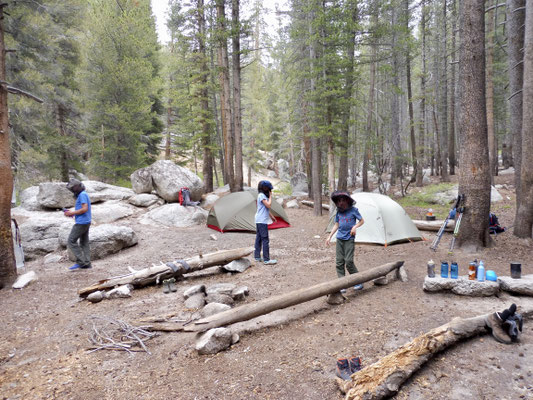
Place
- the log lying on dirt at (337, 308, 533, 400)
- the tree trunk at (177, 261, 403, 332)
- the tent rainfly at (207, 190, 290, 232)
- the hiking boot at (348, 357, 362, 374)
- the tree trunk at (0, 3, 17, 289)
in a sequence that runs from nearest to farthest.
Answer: the log lying on dirt at (337, 308, 533, 400) < the hiking boot at (348, 357, 362, 374) < the tree trunk at (177, 261, 403, 332) < the tree trunk at (0, 3, 17, 289) < the tent rainfly at (207, 190, 290, 232)

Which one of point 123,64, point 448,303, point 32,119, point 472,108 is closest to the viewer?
point 448,303

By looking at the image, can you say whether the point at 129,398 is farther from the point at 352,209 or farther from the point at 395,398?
the point at 352,209

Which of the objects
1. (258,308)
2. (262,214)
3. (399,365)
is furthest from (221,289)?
(399,365)

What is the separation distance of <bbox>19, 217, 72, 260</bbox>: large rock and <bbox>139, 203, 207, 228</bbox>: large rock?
2890mm

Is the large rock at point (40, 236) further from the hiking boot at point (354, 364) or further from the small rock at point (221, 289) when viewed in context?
the hiking boot at point (354, 364)

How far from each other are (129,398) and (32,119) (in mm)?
14988

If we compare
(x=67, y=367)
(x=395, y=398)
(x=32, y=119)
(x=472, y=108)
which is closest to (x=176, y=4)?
(x=32, y=119)

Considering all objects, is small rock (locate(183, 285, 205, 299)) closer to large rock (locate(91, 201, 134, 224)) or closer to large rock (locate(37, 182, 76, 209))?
large rock (locate(91, 201, 134, 224))

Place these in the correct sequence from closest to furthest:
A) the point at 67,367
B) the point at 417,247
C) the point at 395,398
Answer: the point at 395,398 < the point at 67,367 < the point at 417,247

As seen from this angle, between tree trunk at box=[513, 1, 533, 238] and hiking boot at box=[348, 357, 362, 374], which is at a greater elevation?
tree trunk at box=[513, 1, 533, 238]

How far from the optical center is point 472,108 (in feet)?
23.6

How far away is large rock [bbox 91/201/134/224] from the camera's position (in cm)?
1164

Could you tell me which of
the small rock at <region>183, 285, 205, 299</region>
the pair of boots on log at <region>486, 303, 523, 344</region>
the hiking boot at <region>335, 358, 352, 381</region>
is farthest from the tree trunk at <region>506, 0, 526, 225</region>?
the small rock at <region>183, 285, 205, 299</region>

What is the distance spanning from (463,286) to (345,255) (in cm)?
188
